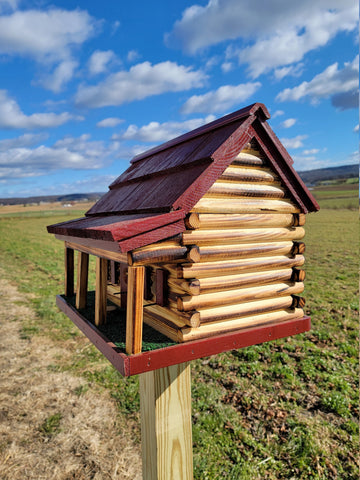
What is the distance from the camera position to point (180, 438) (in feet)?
9.63

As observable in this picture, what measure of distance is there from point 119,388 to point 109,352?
429 centimetres

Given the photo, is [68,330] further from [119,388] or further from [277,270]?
[277,270]

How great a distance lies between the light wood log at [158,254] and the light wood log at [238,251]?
0.28 ft

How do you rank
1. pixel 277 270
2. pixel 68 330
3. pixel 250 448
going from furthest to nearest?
pixel 68 330
pixel 250 448
pixel 277 270

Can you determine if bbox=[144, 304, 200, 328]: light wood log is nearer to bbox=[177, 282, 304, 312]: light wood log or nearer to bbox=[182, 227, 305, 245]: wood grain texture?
bbox=[177, 282, 304, 312]: light wood log

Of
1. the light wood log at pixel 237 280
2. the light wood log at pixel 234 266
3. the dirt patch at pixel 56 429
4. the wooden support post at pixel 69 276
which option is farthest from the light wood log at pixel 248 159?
the dirt patch at pixel 56 429

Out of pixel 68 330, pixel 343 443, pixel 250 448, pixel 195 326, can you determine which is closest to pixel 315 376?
pixel 343 443

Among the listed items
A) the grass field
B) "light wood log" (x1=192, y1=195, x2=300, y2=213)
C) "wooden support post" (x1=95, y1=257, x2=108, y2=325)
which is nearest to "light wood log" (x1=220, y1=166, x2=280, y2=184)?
"light wood log" (x1=192, y1=195, x2=300, y2=213)

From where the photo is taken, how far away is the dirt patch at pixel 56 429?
15.0 feet

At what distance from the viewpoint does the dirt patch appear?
457cm

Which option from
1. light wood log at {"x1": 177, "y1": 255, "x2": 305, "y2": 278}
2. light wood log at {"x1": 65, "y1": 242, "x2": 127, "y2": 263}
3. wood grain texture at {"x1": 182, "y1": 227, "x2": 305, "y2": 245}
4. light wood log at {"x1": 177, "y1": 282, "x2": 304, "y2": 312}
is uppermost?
wood grain texture at {"x1": 182, "y1": 227, "x2": 305, "y2": 245}

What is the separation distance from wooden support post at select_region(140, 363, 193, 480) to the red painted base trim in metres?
0.51

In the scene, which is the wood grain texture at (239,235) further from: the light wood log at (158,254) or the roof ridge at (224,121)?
the roof ridge at (224,121)

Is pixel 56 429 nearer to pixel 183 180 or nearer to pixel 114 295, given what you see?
pixel 114 295
